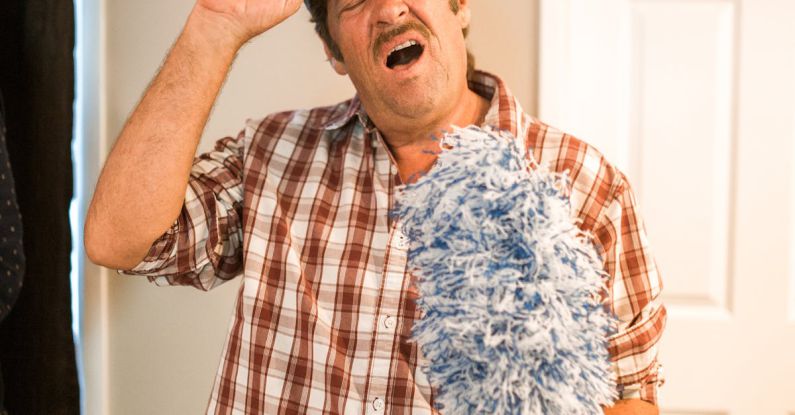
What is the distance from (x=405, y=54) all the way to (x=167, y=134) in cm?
37

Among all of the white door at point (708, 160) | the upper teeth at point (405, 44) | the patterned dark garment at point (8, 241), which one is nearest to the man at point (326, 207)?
the upper teeth at point (405, 44)

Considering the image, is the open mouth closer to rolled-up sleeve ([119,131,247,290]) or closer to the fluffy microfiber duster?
rolled-up sleeve ([119,131,247,290])

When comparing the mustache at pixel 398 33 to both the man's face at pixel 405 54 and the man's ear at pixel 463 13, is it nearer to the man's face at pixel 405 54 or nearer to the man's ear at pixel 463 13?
the man's face at pixel 405 54

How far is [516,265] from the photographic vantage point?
1.52 ft

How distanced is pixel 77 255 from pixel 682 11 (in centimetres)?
149

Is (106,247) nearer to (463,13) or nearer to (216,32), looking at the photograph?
(216,32)

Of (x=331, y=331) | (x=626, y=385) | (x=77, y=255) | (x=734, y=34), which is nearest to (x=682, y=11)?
(x=734, y=34)

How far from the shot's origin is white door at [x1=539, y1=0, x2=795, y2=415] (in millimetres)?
1637

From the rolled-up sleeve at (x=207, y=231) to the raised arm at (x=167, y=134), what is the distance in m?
0.06

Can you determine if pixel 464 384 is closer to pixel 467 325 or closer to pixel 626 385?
pixel 467 325

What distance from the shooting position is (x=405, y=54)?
3.68 feet

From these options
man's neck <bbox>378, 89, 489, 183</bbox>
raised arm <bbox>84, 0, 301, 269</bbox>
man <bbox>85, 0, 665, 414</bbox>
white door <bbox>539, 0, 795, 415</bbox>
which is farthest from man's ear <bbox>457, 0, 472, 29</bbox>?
white door <bbox>539, 0, 795, 415</bbox>

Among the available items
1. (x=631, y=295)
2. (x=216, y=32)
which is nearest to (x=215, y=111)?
(x=216, y=32)

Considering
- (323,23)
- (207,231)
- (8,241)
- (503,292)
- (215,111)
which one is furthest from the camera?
(215,111)
